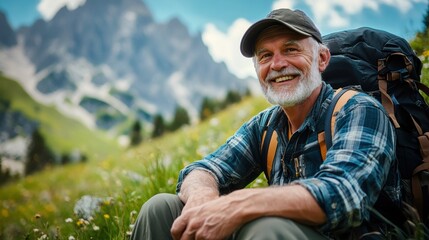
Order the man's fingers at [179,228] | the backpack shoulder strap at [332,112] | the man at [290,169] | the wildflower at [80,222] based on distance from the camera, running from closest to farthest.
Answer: the man at [290,169] < the man's fingers at [179,228] < the backpack shoulder strap at [332,112] < the wildflower at [80,222]

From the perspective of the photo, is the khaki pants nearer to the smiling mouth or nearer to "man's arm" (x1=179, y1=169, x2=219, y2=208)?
"man's arm" (x1=179, y1=169, x2=219, y2=208)

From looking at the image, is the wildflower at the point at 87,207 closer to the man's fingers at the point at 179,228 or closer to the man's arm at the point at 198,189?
the man's arm at the point at 198,189

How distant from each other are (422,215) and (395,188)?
0.29 meters

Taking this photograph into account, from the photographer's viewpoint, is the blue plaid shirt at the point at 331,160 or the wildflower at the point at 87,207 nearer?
the blue plaid shirt at the point at 331,160

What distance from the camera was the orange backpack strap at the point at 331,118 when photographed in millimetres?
2590

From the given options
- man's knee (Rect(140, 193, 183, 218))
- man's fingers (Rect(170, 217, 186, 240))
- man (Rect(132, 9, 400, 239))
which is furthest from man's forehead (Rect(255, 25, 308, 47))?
man's fingers (Rect(170, 217, 186, 240))

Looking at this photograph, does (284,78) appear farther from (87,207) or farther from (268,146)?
(87,207)

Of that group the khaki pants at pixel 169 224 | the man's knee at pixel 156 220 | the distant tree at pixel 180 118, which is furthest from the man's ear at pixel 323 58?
the distant tree at pixel 180 118

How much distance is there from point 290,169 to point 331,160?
0.55 metres

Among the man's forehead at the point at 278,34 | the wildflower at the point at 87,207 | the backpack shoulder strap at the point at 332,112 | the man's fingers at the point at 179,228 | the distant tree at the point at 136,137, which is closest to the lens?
the man's fingers at the point at 179,228

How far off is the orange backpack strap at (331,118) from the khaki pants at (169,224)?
658mm

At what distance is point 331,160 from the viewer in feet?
7.56

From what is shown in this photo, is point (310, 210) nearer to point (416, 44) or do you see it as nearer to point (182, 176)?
point (182, 176)

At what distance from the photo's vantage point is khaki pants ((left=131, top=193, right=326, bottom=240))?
200cm
